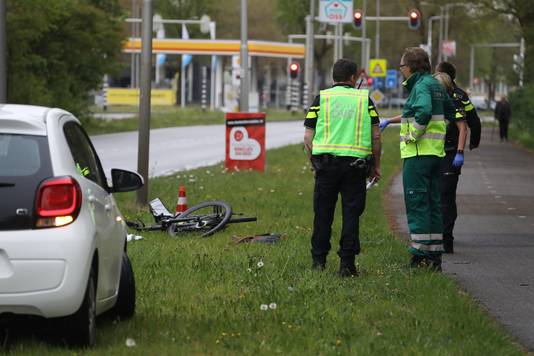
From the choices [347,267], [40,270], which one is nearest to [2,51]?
[347,267]

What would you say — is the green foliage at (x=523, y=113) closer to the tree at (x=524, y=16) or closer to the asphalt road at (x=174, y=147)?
the tree at (x=524, y=16)

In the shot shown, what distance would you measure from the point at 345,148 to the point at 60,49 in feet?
115

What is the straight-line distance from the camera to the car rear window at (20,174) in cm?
652

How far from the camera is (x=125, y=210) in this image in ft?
53.1

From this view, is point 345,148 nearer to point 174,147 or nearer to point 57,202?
point 57,202

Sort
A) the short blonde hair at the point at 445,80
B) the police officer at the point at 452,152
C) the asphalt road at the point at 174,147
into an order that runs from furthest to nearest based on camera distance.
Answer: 1. the asphalt road at the point at 174,147
2. the police officer at the point at 452,152
3. the short blonde hair at the point at 445,80

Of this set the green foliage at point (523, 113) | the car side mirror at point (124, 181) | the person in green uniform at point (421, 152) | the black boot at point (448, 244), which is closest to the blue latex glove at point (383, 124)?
the person in green uniform at point (421, 152)

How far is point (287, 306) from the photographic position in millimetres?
8422

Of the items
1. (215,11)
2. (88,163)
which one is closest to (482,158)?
(88,163)

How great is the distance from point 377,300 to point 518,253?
4015mm

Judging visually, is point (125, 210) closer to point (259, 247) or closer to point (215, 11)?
point (259, 247)

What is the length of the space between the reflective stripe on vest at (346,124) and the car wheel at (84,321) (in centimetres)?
338

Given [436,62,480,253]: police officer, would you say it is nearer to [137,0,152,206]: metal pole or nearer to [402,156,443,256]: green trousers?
[402,156,443,256]: green trousers

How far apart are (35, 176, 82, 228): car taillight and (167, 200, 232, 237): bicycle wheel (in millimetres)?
6171
